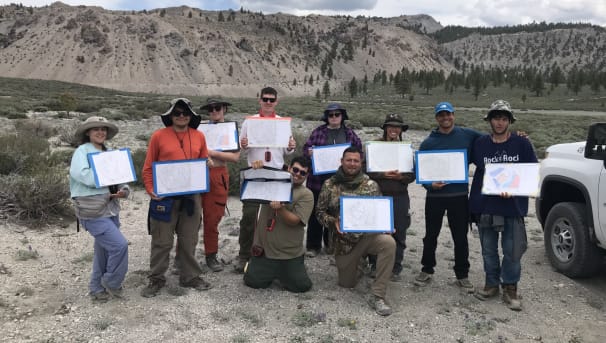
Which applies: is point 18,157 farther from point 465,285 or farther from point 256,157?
point 465,285

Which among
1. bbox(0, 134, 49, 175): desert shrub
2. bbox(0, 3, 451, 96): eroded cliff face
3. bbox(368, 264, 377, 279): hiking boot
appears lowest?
bbox(368, 264, 377, 279): hiking boot

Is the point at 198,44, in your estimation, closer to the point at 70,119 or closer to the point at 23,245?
the point at 70,119

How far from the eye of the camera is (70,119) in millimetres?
22266

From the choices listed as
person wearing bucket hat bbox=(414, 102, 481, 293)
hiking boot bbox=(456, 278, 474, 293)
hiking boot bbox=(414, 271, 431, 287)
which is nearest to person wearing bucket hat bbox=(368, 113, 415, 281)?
person wearing bucket hat bbox=(414, 102, 481, 293)

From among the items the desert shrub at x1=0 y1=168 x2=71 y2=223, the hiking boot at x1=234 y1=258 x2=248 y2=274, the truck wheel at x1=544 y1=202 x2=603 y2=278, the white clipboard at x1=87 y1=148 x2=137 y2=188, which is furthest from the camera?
the desert shrub at x1=0 y1=168 x2=71 y2=223

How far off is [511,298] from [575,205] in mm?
1660

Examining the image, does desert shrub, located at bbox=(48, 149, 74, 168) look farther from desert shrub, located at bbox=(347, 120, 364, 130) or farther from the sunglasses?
desert shrub, located at bbox=(347, 120, 364, 130)

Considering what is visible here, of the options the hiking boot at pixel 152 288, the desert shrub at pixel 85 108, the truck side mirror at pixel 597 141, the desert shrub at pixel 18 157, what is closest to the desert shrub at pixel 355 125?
the desert shrub at pixel 85 108

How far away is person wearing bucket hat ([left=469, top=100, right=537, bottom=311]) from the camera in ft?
15.5

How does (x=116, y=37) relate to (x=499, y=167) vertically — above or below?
above

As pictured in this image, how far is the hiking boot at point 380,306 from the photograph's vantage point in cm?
468

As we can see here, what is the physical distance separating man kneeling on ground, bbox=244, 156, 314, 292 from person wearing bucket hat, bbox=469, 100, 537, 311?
193 cm

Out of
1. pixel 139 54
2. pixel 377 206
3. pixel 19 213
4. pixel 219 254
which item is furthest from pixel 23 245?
pixel 139 54

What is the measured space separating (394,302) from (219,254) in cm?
269
